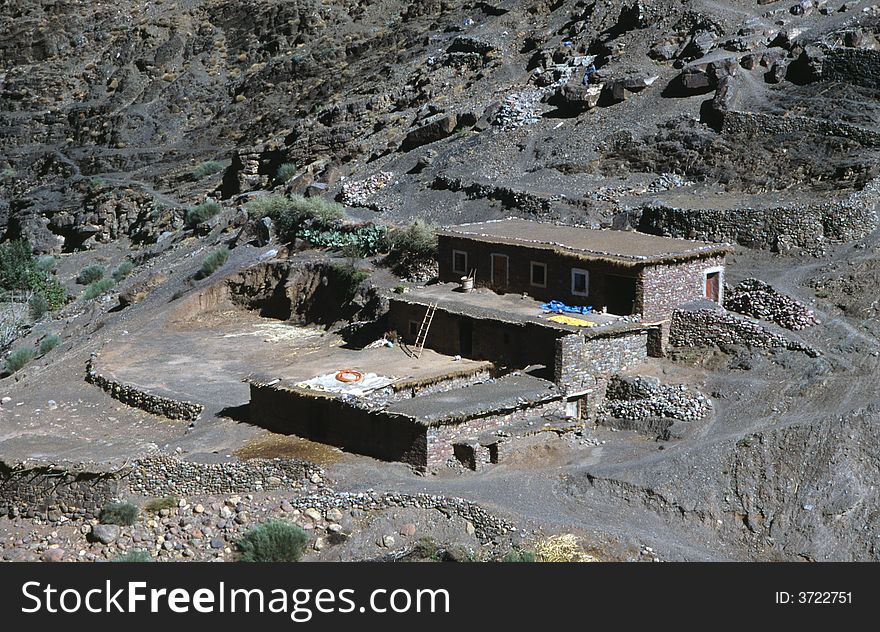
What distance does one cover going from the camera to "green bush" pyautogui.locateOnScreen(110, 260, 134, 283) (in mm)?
50312

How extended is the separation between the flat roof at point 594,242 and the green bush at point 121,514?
488 inches

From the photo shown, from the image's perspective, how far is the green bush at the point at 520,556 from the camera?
24.6 meters

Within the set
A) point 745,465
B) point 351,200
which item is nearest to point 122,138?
point 351,200

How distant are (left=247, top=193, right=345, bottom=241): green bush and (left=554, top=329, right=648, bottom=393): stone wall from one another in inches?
588

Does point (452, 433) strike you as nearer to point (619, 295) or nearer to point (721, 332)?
point (619, 295)

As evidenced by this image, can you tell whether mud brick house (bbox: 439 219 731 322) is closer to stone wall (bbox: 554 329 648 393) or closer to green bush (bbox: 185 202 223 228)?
stone wall (bbox: 554 329 648 393)

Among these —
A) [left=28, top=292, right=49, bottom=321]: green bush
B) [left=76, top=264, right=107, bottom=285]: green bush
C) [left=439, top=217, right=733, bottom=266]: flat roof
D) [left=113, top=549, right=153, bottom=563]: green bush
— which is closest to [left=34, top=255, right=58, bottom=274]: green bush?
[left=76, top=264, right=107, bottom=285]: green bush

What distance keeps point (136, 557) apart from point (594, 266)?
13.2m

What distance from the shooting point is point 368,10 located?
7838 cm

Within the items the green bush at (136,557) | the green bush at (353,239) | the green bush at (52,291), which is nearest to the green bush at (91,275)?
the green bush at (52,291)

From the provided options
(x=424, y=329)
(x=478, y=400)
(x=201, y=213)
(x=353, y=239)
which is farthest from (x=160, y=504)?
(x=201, y=213)

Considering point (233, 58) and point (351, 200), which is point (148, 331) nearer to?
point (351, 200)

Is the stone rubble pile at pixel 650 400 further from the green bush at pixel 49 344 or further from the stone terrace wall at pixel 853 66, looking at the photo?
the stone terrace wall at pixel 853 66

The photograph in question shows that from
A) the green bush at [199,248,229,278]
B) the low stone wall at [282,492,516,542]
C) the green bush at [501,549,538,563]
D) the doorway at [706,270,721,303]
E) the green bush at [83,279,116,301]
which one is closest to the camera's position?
the green bush at [501,549,538,563]
